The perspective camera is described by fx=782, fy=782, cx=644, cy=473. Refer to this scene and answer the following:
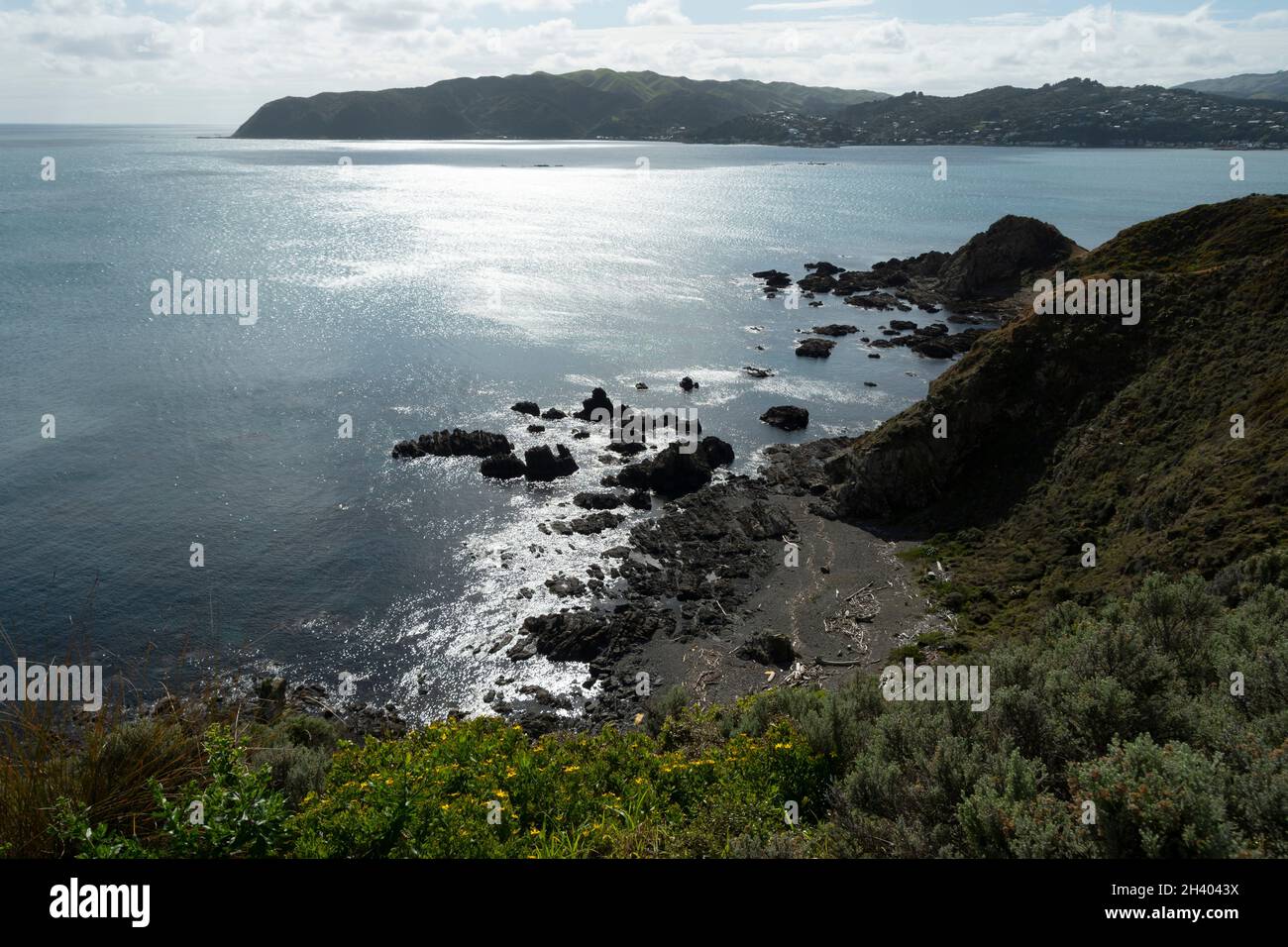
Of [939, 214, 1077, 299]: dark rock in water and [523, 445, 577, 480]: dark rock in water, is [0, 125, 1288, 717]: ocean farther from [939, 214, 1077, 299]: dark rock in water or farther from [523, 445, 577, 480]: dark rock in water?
[939, 214, 1077, 299]: dark rock in water

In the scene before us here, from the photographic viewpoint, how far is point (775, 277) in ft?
327

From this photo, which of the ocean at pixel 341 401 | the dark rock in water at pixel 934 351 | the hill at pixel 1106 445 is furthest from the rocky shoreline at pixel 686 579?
the dark rock in water at pixel 934 351

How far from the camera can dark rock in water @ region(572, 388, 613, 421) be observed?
5431 cm

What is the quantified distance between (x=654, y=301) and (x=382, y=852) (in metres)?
86.2

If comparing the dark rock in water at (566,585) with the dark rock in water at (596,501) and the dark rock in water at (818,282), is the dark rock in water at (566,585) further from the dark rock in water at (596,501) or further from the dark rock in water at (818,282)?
the dark rock in water at (818,282)

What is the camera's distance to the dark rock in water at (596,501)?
138 ft

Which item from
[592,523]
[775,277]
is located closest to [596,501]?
[592,523]

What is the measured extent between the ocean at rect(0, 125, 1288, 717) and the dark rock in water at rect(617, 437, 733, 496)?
249 cm

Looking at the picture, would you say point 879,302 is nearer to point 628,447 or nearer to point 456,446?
point 628,447

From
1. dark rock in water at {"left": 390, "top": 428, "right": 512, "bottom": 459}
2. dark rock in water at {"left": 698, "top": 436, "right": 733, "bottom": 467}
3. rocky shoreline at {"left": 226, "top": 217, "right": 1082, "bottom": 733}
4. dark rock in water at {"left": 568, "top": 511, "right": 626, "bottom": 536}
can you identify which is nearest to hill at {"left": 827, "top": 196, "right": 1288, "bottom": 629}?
rocky shoreline at {"left": 226, "top": 217, "right": 1082, "bottom": 733}

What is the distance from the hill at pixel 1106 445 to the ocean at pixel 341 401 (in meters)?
12.6

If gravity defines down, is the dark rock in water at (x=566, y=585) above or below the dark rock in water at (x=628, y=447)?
below

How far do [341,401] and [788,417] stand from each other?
31787 millimetres
